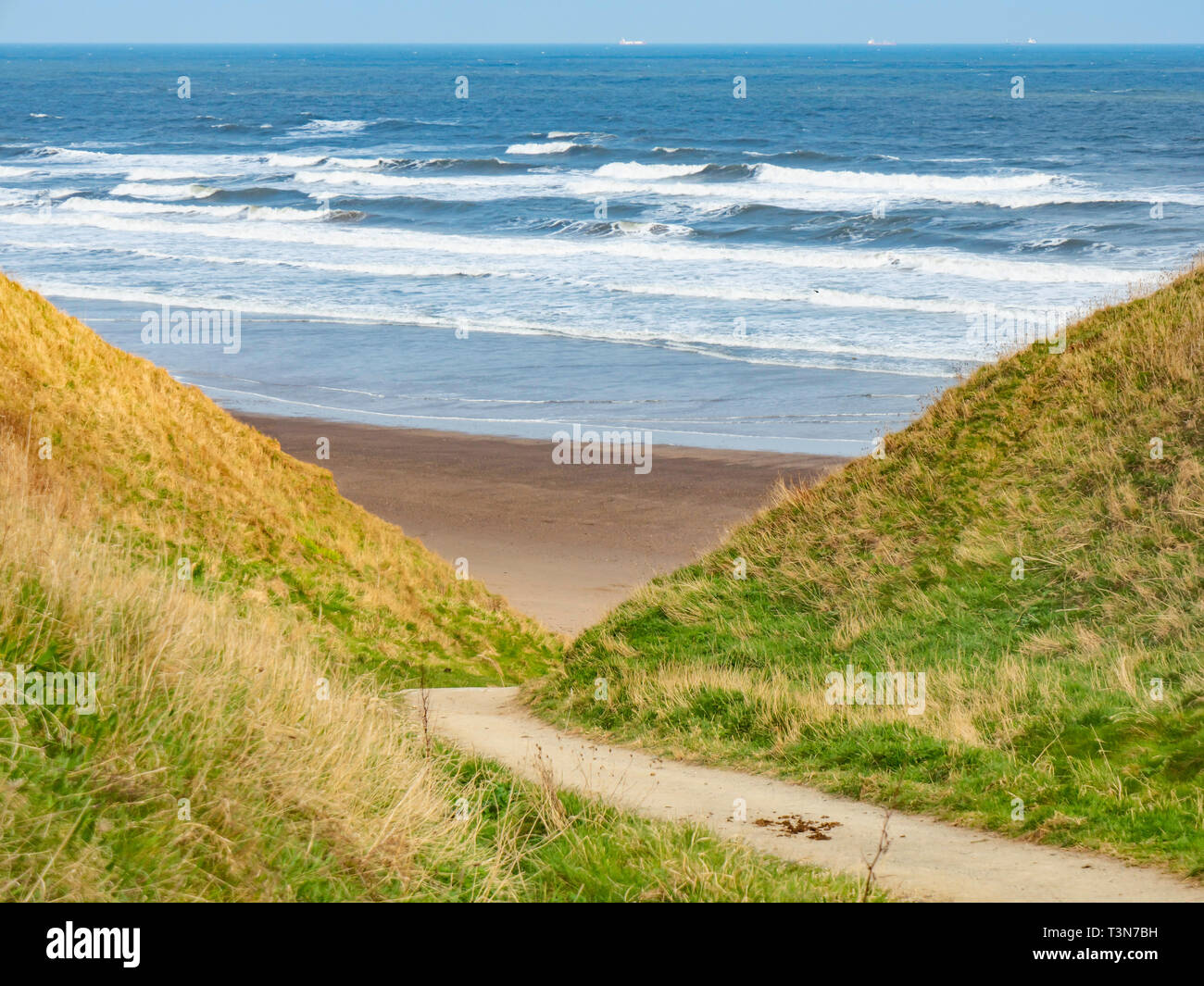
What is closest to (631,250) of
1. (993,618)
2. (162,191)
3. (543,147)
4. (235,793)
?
(162,191)

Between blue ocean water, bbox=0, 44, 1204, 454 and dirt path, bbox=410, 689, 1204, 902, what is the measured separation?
31.8 feet

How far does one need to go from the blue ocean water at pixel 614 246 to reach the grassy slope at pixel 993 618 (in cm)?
323

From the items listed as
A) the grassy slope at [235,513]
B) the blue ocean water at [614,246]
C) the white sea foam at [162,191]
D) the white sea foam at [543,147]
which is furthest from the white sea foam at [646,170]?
the grassy slope at [235,513]

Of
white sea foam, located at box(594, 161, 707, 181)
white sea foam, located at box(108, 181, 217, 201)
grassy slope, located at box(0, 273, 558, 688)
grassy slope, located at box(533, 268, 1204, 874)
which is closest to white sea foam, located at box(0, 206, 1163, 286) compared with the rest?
white sea foam, located at box(108, 181, 217, 201)

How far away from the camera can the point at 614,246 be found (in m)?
43.9

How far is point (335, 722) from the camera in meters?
5.66

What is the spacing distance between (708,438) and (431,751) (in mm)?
14805

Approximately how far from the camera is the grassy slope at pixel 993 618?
6.73 metres

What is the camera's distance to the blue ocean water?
82.0 feet

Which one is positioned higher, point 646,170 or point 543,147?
point 543,147

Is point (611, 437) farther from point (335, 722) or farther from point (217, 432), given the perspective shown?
point (335, 722)

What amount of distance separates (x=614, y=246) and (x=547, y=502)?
1074 inches

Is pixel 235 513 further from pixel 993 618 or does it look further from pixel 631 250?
pixel 631 250
